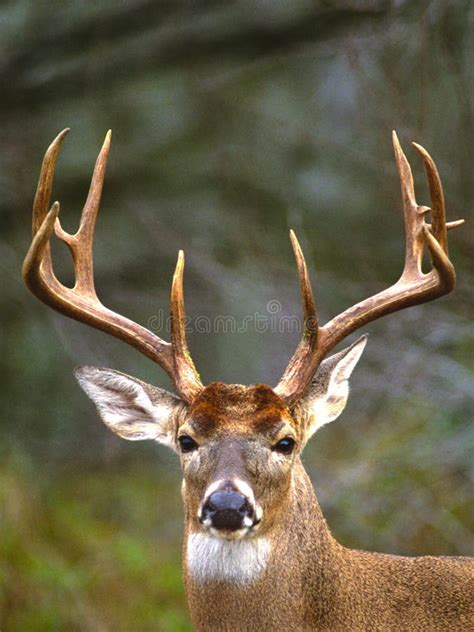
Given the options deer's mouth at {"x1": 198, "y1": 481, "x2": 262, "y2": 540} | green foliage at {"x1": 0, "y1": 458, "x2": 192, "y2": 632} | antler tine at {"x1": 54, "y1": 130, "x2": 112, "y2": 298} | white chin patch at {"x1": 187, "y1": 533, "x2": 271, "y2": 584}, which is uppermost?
antler tine at {"x1": 54, "y1": 130, "x2": 112, "y2": 298}

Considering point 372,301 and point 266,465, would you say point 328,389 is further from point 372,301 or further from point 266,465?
point 266,465

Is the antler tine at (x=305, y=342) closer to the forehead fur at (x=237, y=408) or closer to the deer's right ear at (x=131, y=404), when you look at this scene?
the forehead fur at (x=237, y=408)

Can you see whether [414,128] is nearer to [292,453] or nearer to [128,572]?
[128,572]

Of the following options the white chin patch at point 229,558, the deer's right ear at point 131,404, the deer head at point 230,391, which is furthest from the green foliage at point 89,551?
the white chin patch at point 229,558

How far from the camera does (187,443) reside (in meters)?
5.97

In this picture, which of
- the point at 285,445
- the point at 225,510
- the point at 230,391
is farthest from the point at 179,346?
the point at 225,510

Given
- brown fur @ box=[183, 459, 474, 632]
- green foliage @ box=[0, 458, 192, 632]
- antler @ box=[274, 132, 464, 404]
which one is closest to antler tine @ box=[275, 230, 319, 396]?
antler @ box=[274, 132, 464, 404]

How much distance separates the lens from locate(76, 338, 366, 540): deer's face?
5609 millimetres

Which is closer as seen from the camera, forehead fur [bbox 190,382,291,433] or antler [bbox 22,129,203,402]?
forehead fur [bbox 190,382,291,433]

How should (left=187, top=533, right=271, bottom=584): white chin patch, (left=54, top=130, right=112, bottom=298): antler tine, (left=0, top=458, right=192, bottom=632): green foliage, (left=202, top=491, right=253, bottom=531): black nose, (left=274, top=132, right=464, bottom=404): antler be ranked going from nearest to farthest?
(left=202, top=491, right=253, bottom=531): black nose → (left=187, top=533, right=271, bottom=584): white chin patch → (left=274, top=132, right=464, bottom=404): antler → (left=54, top=130, right=112, bottom=298): antler tine → (left=0, top=458, right=192, bottom=632): green foliage

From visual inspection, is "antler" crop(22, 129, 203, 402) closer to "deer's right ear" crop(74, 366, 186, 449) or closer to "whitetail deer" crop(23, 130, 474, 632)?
"whitetail deer" crop(23, 130, 474, 632)

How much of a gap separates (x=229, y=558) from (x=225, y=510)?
31 centimetres

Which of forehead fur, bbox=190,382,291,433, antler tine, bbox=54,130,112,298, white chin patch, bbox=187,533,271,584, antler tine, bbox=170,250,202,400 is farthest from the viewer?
antler tine, bbox=54,130,112,298

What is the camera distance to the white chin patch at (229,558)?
18.8 ft
